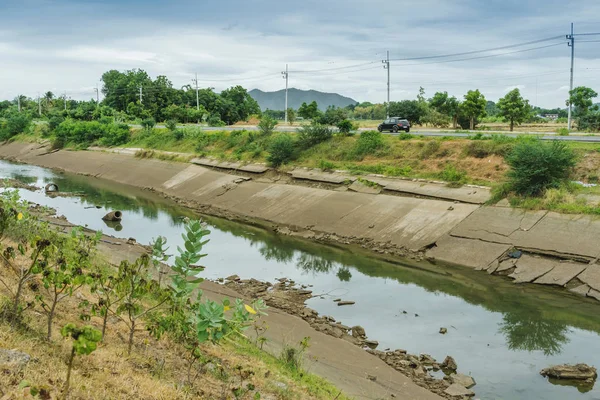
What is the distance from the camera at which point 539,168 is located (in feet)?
69.1

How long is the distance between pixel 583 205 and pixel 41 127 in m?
59.1

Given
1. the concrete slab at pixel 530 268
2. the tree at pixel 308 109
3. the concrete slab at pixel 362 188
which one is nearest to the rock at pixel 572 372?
the concrete slab at pixel 530 268

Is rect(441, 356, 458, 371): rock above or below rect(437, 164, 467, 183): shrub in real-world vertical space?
below

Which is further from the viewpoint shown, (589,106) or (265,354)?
(589,106)

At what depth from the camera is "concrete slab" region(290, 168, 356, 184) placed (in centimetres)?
2798

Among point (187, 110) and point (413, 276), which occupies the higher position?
point (187, 110)

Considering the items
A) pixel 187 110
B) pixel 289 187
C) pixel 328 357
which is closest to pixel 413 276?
pixel 328 357

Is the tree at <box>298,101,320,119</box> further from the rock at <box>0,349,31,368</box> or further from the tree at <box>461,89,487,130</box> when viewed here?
the rock at <box>0,349,31,368</box>

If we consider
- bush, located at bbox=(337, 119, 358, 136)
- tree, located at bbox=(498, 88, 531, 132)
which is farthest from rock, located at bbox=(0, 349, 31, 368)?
tree, located at bbox=(498, 88, 531, 132)

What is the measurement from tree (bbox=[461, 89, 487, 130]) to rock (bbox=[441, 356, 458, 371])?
120 feet

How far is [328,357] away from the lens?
1086cm

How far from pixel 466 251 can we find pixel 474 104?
1120 inches

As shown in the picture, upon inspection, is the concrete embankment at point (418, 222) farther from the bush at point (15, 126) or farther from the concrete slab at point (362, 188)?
the bush at point (15, 126)

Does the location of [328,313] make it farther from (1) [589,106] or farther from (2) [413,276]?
(1) [589,106]
